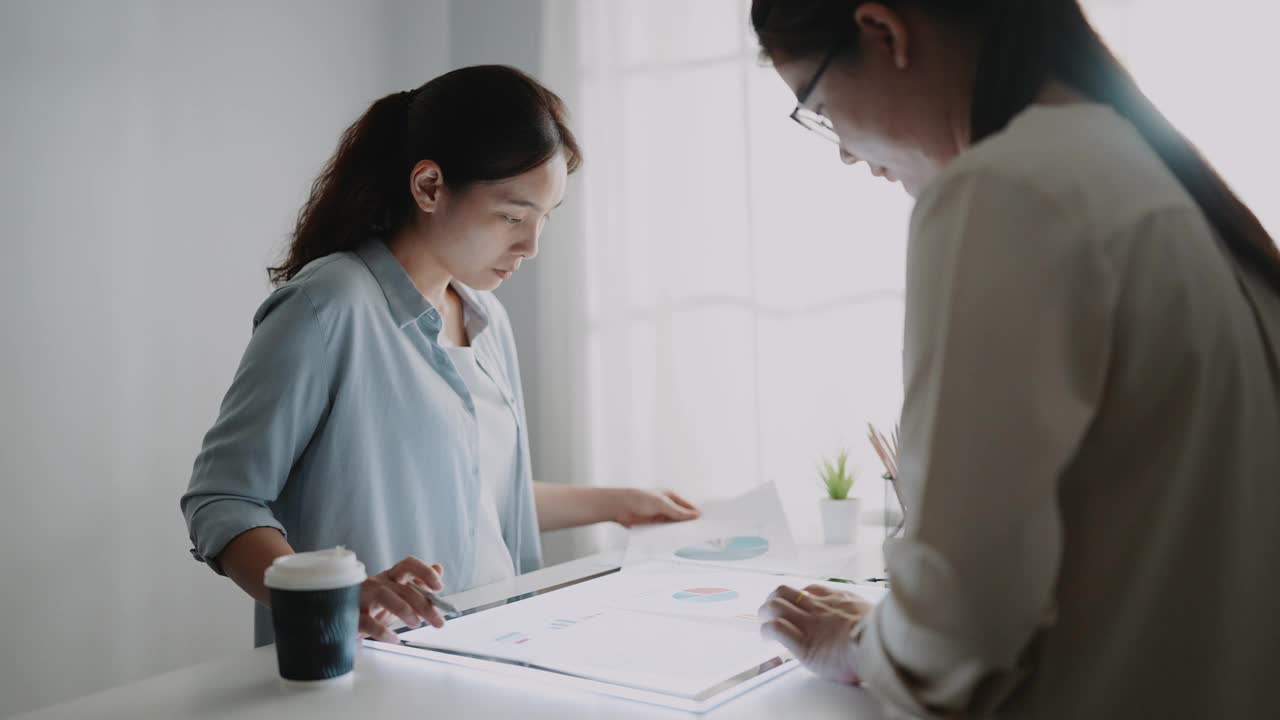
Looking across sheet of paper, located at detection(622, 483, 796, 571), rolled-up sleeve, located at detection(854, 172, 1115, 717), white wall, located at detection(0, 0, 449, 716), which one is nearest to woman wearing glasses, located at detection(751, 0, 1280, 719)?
rolled-up sleeve, located at detection(854, 172, 1115, 717)

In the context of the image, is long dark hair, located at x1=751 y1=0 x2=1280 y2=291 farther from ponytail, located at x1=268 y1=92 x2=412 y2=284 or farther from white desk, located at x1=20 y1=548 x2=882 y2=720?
ponytail, located at x1=268 y1=92 x2=412 y2=284

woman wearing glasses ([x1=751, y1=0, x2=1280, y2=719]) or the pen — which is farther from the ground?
woman wearing glasses ([x1=751, y1=0, x2=1280, y2=719])

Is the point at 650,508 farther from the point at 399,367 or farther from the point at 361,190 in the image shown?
the point at 361,190

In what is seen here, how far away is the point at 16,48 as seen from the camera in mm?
2135

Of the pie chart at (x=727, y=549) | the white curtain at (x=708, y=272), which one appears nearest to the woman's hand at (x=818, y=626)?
the pie chart at (x=727, y=549)

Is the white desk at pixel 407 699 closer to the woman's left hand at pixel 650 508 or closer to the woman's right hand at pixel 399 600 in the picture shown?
the woman's right hand at pixel 399 600

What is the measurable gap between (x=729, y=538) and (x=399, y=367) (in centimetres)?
58

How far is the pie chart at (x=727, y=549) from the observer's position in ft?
4.98

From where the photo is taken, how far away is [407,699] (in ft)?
2.93

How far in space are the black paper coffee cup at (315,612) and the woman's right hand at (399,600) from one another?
0.13 meters

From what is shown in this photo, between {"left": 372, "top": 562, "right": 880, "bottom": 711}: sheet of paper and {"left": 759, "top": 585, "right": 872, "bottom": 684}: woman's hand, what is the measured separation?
0.14ft

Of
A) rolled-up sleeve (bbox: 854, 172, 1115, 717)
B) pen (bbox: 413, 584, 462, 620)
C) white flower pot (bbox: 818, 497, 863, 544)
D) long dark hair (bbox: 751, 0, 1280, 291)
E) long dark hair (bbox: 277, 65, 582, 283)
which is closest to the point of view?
rolled-up sleeve (bbox: 854, 172, 1115, 717)

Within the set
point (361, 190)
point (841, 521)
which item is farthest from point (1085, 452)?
point (841, 521)

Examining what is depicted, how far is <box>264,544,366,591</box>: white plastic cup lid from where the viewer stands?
2.96ft
